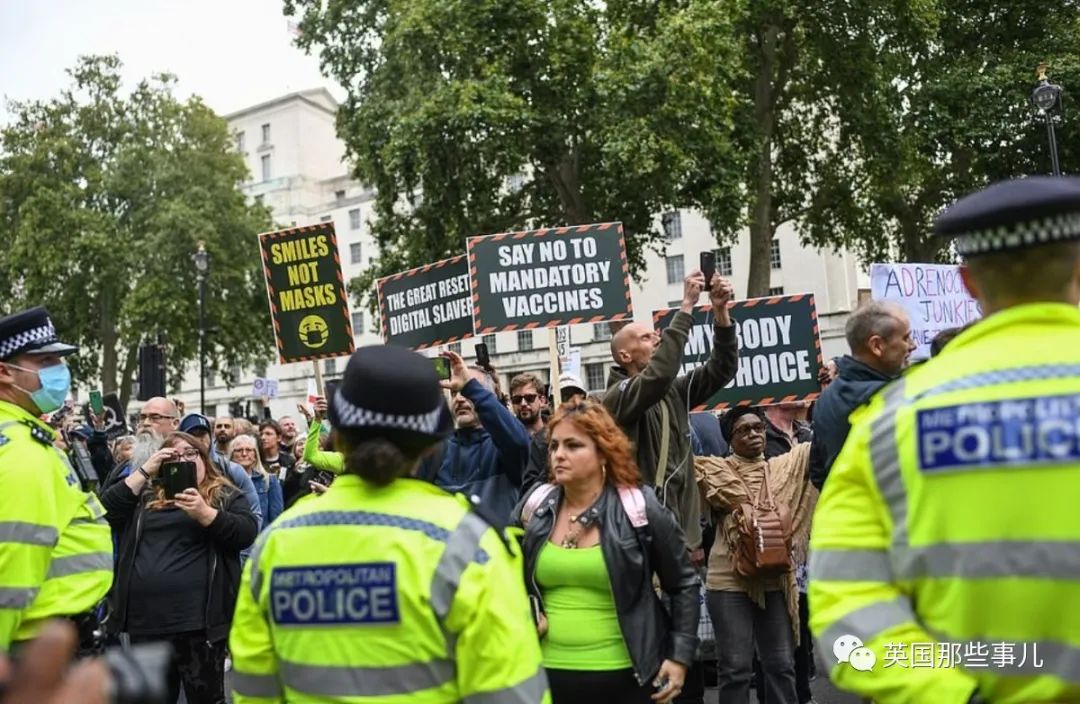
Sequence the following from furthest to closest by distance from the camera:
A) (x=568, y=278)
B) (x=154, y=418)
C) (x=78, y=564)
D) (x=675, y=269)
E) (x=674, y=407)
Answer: (x=675, y=269), (x=568, y=278), (x=154, y=418), (x=674, y=407), (x=78, y=564)

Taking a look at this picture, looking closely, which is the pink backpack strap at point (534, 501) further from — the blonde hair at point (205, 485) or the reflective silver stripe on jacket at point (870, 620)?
the reflective silver stripe on jacket at point (870, 620)

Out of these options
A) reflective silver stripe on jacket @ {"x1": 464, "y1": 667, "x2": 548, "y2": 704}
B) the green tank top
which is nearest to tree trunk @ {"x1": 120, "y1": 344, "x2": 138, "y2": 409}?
the green tank top

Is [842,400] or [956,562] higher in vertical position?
[842,400]

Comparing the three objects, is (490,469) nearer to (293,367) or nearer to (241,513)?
(241,513)

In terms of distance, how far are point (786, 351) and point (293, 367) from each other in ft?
182

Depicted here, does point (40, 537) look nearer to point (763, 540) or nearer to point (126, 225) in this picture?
point (763, 540)

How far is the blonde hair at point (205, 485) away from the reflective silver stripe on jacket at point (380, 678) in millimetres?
3323

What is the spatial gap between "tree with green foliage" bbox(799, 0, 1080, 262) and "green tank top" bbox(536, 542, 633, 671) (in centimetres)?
2077

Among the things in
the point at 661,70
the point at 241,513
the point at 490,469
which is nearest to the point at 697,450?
the point at 490,469

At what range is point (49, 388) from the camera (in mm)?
3822

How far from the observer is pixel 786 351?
8.04 m

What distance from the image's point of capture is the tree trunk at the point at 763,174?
23733mm

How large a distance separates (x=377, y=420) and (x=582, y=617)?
1738 mm

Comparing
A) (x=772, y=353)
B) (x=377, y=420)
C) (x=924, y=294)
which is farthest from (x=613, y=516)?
(x=924, y=294)
